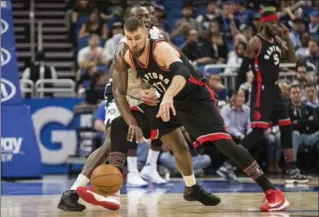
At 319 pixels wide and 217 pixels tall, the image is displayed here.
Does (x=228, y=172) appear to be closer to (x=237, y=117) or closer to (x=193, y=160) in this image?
(x=193, y=160)

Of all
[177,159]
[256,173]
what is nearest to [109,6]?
[177,159]

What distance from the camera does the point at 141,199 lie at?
9.25 m

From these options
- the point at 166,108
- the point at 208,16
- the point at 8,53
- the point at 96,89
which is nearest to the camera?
the point at 166,108

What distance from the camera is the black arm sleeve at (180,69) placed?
7.12 metres

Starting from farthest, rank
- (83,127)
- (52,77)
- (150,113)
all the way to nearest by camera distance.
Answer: (52,77), (83,127), (150,113)

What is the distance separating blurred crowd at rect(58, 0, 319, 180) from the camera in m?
13.8

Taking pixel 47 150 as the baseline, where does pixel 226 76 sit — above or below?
above

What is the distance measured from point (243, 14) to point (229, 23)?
2.55ft

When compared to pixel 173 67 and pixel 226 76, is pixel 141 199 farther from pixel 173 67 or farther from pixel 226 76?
pixel 226 76

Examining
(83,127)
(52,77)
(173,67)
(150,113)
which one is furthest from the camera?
(52,77)

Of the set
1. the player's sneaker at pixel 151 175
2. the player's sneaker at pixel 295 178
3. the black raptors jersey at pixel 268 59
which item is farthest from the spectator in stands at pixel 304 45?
the player's sneaker at pixel 151 175

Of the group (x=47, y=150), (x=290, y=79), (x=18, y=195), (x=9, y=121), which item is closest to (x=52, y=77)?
(x=47, y=150)

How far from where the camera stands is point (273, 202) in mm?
7824

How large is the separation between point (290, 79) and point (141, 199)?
6.72 metres
